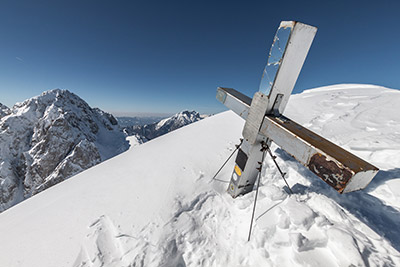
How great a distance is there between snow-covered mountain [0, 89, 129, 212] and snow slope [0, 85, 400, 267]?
2776 inches

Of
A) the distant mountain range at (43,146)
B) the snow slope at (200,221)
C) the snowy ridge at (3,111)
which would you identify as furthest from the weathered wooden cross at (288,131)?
the snowy ridge at (3,111)

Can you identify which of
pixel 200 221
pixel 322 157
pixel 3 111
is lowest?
pixel 3 111

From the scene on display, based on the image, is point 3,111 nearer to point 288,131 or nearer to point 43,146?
point 43,146

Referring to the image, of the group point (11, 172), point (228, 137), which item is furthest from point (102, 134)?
point (228, 137)

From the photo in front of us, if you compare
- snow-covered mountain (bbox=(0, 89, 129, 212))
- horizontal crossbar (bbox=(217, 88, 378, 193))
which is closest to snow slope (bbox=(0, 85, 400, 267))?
horizontal crossbar (bbox=(217, 88, 378, 193))

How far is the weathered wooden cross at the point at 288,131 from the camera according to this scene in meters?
1.22

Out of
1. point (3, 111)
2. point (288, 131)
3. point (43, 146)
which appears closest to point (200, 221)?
point (288, 131)

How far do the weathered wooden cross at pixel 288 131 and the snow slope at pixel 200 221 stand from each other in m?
0.78

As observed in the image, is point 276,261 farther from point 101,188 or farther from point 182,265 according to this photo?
point 101,188

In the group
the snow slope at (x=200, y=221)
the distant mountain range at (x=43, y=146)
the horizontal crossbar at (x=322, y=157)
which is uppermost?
the horizontal crossbar at (x=322, y=157)

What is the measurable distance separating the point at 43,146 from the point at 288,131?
306ft

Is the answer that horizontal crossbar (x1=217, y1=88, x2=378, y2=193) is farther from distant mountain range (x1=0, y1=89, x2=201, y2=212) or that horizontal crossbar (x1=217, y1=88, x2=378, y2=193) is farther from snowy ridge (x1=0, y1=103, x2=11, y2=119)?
snowy ridge (x1=0, y1=103, x2=11, y2=119)

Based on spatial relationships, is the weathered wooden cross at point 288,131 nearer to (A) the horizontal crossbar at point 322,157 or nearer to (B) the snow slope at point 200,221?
(A) the horizontal crossbar at point 322,157

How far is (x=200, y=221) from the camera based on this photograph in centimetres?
238
